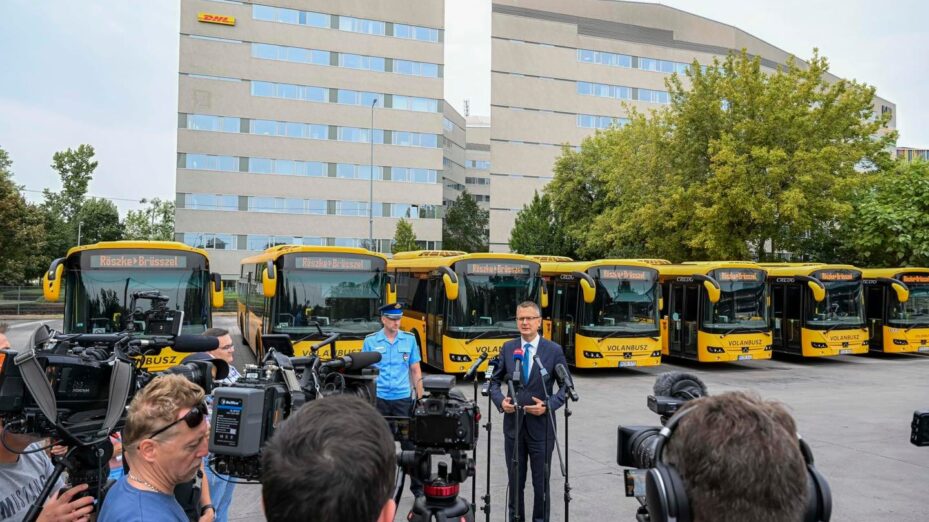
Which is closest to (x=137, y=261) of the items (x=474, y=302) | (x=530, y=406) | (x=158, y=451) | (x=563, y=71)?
(x=474, y=302)

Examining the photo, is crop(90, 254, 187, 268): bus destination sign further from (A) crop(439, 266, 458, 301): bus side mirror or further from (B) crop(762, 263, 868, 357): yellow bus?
(B) crop(762, 263, 868, 357): yellow bus

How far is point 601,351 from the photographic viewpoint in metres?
16.6

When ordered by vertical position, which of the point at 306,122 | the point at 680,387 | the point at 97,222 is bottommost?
the point at 680,387

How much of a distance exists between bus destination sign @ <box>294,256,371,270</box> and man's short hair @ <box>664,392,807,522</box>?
13117 millimetres

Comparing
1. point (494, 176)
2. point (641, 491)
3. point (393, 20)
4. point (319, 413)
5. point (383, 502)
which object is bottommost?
point (641, 491)

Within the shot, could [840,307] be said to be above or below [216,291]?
below

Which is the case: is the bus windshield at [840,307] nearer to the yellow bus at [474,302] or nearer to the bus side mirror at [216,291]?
the yellow bus at [474,302]

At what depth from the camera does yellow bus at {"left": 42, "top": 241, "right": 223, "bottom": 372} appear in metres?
11.5

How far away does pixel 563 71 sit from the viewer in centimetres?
5978

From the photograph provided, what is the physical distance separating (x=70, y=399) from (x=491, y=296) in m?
13.2

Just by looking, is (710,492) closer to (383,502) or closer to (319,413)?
(383,502)

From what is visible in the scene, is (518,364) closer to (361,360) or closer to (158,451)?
(361,360)

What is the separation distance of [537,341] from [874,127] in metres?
27.0

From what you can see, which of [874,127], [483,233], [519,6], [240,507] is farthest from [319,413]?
[483,233]
